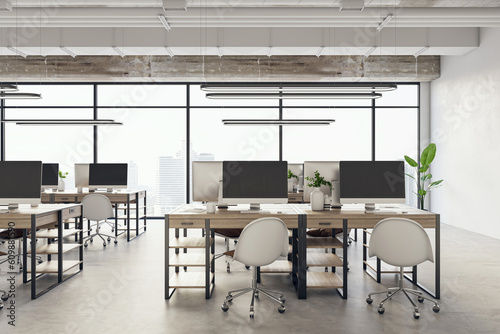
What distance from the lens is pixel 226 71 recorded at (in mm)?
8812

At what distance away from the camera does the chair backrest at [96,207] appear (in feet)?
21.3

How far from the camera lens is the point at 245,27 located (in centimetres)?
684

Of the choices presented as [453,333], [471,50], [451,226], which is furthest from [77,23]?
[451,226]

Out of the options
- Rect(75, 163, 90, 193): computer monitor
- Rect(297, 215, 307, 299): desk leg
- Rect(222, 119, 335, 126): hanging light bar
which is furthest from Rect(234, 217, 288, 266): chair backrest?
Rect(75, 163, 90, 193): computer monitor

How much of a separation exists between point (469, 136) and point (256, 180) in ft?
18.8

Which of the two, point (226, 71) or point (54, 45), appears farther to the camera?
point (226, 71)

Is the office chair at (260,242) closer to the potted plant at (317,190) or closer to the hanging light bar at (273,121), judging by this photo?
the potted plant at (317,190)

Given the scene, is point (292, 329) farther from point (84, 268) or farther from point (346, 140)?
point (346, 140)

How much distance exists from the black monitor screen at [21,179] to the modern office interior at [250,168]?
0.02 metres

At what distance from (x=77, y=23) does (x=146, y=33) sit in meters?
1.35

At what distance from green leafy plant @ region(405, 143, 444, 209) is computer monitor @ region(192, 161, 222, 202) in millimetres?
5911

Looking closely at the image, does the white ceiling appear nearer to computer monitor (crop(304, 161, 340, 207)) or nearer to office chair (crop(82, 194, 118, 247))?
computer monitor (crop(304, 161, 340, 207))

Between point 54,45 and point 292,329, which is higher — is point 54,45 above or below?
above

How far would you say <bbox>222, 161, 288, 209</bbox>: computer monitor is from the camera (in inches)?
169
